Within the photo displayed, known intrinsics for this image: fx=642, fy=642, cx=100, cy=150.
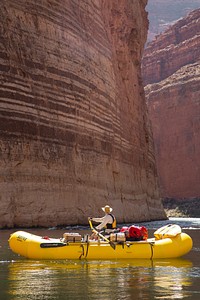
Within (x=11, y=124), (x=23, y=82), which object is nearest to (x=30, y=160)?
(x=11, y=124)

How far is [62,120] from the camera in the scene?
1182 inches

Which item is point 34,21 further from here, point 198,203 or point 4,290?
point 198,203

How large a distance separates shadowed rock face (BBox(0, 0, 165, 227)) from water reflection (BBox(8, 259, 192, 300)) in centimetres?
1121

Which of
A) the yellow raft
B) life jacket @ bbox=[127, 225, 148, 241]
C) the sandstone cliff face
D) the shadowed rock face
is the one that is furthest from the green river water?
the sandstone cliff face

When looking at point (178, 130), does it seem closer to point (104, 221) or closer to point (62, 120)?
point (62, 120)

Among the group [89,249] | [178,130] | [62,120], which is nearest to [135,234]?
[89,249]

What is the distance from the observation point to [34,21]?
29.5m

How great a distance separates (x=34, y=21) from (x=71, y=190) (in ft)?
26.1

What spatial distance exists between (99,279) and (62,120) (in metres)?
18.7

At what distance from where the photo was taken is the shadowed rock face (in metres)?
26.3

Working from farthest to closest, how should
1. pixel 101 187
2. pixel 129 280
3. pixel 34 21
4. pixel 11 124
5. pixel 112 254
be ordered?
pixel 101 187, pixel 34 21, pixel 11 124, pixel 112 254, pixel 129 280

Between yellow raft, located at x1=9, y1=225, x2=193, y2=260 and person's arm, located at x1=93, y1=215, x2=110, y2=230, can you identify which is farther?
person's arm, located at x1=93, y1=215, x2=110, y2=230

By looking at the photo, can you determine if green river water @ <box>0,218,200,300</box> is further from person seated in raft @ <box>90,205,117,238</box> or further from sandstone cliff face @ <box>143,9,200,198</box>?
sandstone cliff face @ <box>143,9,200,198</box>

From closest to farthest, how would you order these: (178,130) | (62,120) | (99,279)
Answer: (99,279), (62,120), (178,130)
